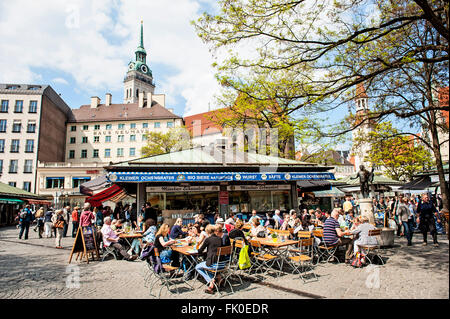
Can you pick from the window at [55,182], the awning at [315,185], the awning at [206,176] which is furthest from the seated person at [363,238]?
the window at [55,182]

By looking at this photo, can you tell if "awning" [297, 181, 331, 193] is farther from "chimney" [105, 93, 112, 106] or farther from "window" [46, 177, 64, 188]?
"chimney" [105, 93, 112, 106]

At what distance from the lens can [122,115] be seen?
6444cm

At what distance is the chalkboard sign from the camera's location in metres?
9.15

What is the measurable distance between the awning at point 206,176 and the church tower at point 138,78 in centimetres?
9993

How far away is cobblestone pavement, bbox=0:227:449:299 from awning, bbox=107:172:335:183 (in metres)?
3.72

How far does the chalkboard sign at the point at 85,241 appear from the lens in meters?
9.15

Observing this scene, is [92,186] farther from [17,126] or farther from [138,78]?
[138,78]

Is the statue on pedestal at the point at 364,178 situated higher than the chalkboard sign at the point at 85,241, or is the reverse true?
the statue on pedestal at the point at 364,178

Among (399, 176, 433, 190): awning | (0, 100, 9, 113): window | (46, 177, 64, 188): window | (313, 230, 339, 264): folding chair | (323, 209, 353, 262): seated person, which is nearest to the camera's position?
(323, 209, 353, 262): seated person

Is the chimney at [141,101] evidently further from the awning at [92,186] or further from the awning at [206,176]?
the awning at [206,176]

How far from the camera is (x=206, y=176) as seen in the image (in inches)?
A: 520

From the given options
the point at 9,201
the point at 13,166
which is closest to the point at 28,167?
the point at 13,166

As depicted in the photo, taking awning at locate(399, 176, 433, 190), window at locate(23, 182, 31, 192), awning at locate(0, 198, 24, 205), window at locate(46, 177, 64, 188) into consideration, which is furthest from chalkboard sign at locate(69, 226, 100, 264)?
window at locate(23, 182, 31, 192)
